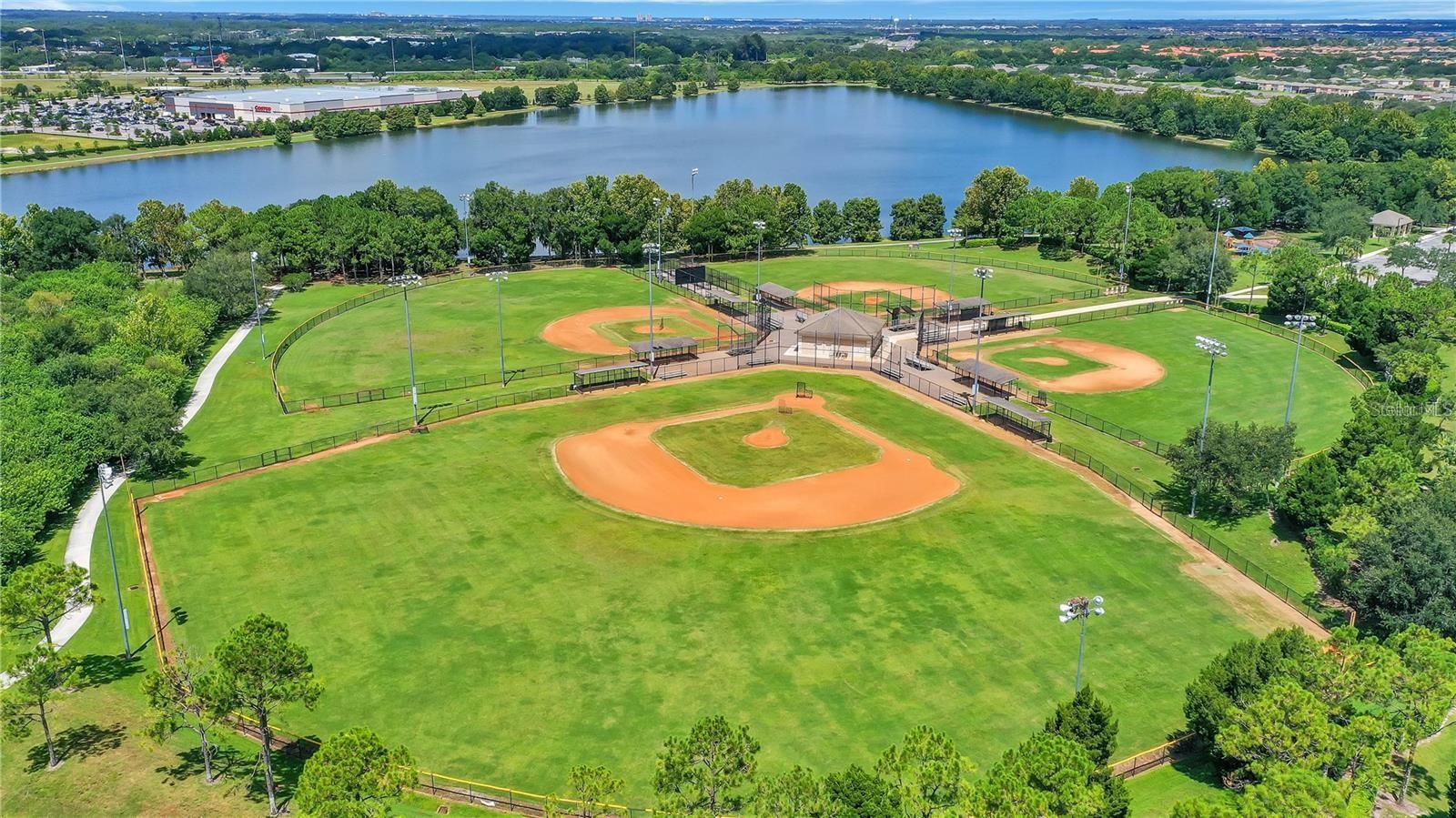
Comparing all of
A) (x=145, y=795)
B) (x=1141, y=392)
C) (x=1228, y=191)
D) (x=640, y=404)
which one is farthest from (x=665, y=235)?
(x=145, y=795)

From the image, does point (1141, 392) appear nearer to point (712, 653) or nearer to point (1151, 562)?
point (1151, 562)

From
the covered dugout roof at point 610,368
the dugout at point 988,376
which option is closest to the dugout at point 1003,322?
the dugout at point 988,376

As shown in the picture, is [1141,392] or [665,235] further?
[665,235]

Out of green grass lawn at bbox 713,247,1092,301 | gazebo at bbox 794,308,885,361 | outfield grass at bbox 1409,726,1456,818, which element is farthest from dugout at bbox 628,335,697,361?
outfield grass at bbox 1409,726,1456,818

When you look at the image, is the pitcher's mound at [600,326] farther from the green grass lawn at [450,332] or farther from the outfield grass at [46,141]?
the outfield grass at [46,141]

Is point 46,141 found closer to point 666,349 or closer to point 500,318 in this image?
point 500,318

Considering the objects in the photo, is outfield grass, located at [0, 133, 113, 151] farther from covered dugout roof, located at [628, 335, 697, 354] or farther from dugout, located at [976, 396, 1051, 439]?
dugout, located at [976, 396, 1051, 439]

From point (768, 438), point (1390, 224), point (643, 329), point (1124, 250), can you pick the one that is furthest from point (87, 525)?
point (1390, 224)
